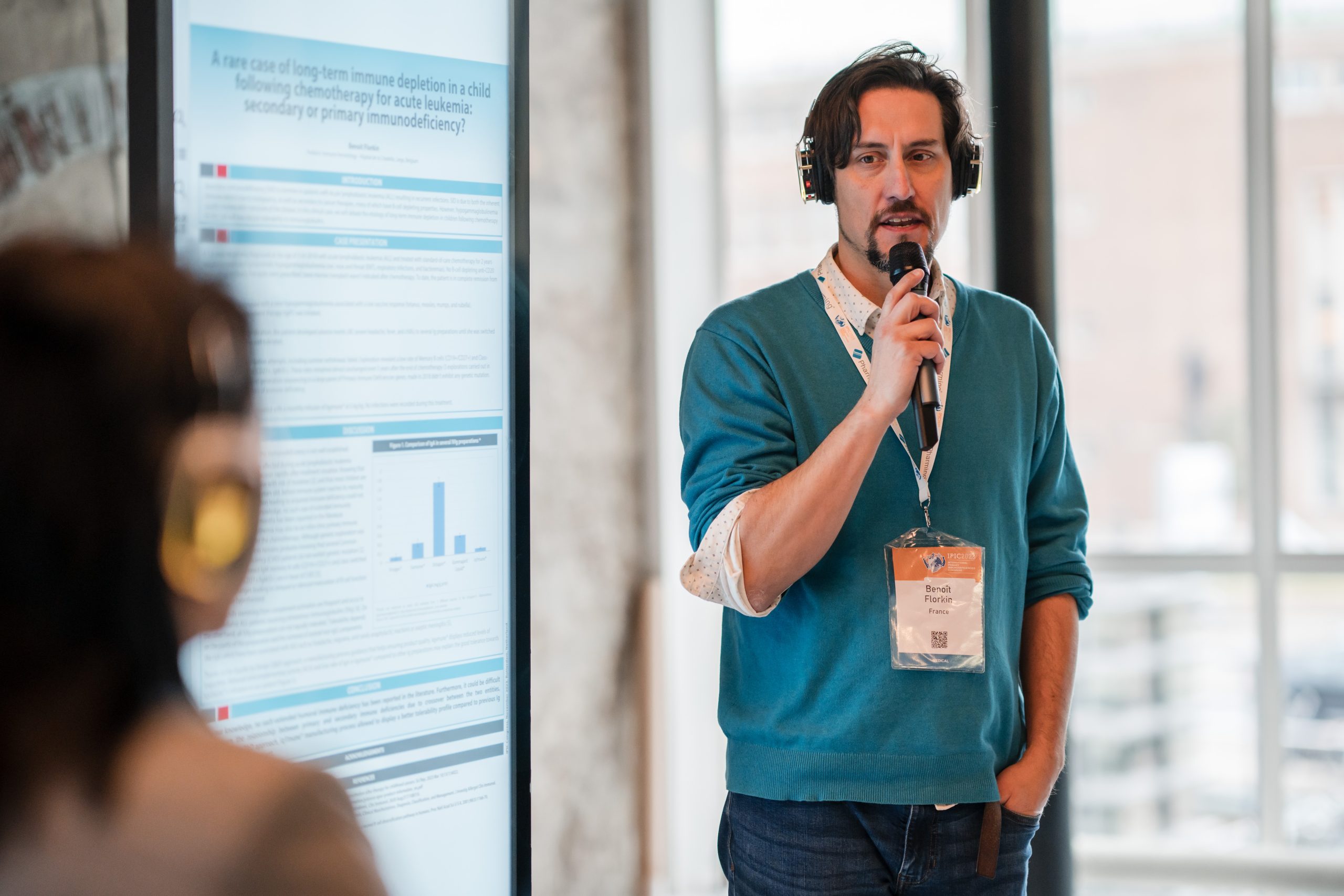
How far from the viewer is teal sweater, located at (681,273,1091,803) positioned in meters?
1.45

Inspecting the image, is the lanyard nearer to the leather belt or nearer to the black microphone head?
the black microphone head

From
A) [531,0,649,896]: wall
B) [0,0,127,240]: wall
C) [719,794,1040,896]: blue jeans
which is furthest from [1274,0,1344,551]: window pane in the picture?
[0,0,127,240]: wall

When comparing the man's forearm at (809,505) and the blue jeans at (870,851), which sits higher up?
the man's forearm at (809,505)

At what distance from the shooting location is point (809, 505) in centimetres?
138

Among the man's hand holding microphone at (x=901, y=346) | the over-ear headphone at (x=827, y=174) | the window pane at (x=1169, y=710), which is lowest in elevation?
the window pane at (x=1169, y=710)

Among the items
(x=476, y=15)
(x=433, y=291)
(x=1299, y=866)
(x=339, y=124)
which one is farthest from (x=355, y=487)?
(x=1299, y=866)

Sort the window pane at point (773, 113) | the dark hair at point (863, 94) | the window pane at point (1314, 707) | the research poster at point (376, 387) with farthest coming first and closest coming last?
the window pane at point (773, 113) → the window pane at point (1314, 707) → the dark hair at point (863, 94) → the research poster at point (376, 387)

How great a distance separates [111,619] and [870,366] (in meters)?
1.12

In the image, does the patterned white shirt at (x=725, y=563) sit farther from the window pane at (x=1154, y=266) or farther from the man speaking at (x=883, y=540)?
the window pane at (x=1154, y=266)

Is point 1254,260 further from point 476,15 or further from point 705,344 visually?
point 476,15

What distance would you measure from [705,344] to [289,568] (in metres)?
0.67

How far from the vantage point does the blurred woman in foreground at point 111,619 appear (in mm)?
614

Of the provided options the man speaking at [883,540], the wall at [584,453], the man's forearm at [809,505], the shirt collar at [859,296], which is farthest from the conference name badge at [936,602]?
the wall at [584,453]

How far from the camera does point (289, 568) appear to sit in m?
1.35
